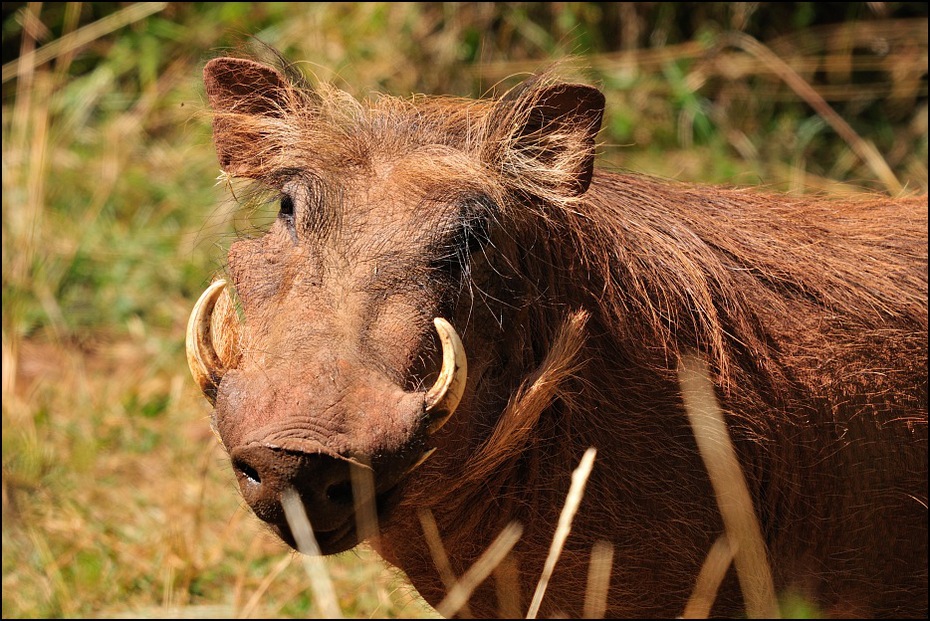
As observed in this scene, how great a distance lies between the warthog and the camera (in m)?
2.18

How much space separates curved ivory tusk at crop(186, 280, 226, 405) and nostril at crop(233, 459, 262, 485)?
23cm

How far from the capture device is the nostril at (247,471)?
2.00 meters

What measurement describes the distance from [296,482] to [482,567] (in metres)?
0.65

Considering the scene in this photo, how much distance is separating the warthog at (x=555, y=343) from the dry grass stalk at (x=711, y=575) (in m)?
0.02

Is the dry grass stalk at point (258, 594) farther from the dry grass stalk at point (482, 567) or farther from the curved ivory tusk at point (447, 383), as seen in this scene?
the curved ivory tusk at point (447, 383)

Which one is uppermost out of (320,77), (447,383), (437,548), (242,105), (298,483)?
(320,77)

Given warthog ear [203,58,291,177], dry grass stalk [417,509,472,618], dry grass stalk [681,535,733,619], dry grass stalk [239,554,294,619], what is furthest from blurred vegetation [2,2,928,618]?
dry grass stalk [681,535,733,619]

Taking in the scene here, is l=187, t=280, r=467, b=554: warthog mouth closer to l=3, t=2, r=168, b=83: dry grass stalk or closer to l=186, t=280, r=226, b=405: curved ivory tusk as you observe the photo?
l=186, t=280, r=226, b=405: curved ivory tusk

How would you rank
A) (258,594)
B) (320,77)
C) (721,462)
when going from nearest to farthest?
(721,462) < (258,594) < (320,77)

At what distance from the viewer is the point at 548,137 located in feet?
8.29

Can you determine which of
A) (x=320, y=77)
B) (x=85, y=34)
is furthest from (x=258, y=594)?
(x=85, y=34)

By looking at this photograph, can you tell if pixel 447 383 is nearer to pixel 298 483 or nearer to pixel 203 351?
pixel 298 483

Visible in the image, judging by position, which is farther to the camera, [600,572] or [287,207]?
[600,572]

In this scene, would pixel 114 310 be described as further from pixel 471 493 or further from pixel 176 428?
pixel 471 493
